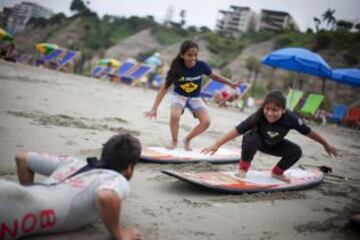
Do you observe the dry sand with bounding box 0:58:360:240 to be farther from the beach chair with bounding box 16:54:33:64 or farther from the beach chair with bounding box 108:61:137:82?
the beach chair with bounding box 16:54:33:64

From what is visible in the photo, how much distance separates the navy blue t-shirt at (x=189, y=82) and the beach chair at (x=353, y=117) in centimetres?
1236

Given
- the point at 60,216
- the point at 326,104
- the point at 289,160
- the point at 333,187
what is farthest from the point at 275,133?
the point at 326,104

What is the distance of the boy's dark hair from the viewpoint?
2.00m

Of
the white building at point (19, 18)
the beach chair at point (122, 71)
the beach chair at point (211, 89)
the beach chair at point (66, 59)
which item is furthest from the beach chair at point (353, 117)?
the white building at point (19, 18)

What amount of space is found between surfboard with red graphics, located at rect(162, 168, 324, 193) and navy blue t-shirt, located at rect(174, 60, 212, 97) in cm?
150

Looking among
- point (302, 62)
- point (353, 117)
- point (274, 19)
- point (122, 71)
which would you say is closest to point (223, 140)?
point (302, 62)

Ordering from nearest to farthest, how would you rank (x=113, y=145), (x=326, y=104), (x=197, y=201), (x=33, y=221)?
(x=33, y=221)
(x=113, y=145)
(x=197, y=201)
(x=326, y=104)

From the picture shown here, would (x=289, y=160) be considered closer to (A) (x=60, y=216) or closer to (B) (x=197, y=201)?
(B) (x=197, y=201)

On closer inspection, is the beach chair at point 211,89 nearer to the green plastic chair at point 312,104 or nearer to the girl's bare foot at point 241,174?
the green plastic chair at point 312,104

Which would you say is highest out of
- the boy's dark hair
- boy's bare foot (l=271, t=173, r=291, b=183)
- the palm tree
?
the palm tree

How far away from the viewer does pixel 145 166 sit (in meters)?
3.78

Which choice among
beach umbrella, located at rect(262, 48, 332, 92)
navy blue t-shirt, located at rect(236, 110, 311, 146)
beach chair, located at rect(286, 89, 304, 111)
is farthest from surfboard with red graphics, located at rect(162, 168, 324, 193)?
beach chair, located at rect(286, 89, 304, 111)

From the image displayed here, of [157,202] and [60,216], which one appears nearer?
[60,216]

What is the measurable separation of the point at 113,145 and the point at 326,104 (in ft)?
71.2
